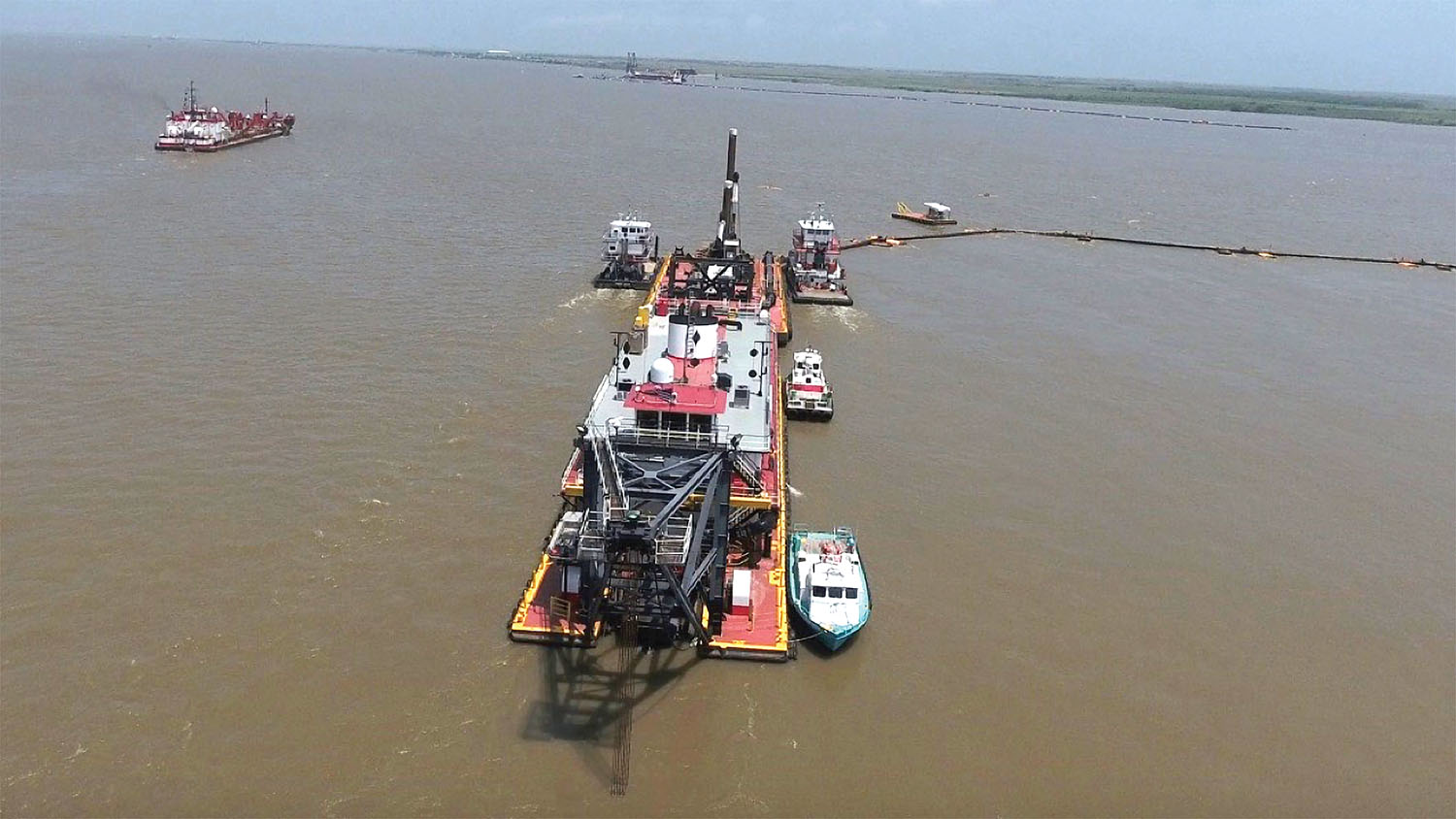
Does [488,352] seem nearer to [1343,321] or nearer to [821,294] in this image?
[821,294]

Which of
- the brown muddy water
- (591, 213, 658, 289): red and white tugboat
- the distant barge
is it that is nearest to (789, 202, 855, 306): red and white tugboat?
the brown muddy water

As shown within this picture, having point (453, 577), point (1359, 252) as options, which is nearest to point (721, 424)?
point (453, 577)

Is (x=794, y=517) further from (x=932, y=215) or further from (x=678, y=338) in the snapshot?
(x=932, y=215)

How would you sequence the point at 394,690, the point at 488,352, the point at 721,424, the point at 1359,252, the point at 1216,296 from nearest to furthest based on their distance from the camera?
the point at 394,690 < the point at 721,424 < the point at 488,352 < the point at 1216,296 < the point at 1359,252

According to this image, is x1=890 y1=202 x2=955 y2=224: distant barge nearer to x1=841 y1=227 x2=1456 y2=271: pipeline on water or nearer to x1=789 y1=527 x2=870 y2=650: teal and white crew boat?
x1=841 y1=227 x2=1456 y2=271: pipeline on water

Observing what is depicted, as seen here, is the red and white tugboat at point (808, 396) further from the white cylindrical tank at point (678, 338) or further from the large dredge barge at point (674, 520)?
the white cylindrical tank at point (678, 338)

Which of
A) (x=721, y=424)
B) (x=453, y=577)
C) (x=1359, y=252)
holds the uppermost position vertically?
(x=1359, y=252)

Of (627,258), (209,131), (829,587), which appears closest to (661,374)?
(829,587)

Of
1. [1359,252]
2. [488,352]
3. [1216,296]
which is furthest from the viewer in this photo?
[1359,252]
